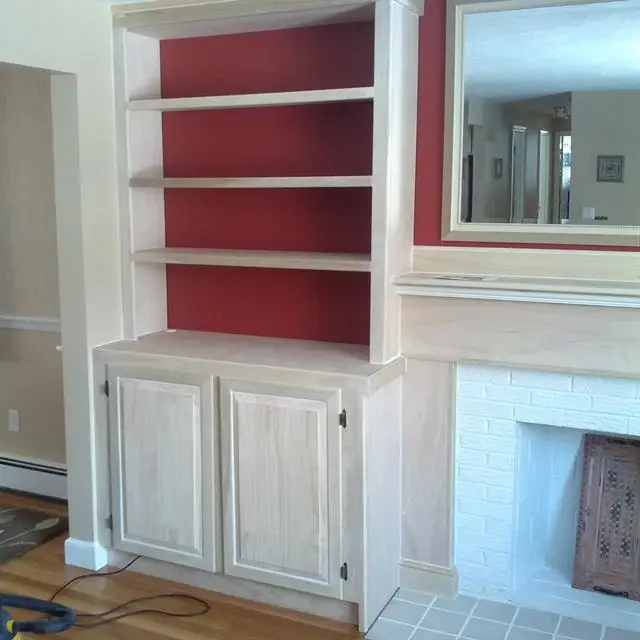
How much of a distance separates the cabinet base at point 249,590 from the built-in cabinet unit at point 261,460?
4cm

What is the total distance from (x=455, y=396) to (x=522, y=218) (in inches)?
26.4

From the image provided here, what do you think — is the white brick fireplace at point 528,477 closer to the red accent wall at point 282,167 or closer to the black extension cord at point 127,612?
the red accent wall at point 282,167

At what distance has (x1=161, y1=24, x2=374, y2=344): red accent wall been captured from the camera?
3.16m

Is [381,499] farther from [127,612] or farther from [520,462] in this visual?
[127,612]

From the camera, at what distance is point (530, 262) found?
2926 mm

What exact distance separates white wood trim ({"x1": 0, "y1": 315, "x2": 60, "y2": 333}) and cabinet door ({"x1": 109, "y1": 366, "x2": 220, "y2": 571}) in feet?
2.87

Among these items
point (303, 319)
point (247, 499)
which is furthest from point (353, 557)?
point (303, 319)

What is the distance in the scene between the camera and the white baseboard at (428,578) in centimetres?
315

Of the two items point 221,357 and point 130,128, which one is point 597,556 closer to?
point 221,357

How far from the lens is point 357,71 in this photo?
10.2 ft

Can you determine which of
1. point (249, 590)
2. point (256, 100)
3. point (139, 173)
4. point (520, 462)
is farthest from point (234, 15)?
point (249, 590)

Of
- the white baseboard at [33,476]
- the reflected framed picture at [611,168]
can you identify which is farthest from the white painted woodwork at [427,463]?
the white baseboard at [33,476]

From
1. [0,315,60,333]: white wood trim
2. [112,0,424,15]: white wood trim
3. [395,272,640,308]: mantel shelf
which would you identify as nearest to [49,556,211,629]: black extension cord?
[0,315,60,333]: white wood trim

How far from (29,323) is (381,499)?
1.99 metres
